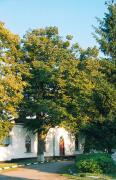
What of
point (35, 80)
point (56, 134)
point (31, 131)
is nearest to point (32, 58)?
point (35, 80)

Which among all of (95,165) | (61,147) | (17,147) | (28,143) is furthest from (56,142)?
(95,165)

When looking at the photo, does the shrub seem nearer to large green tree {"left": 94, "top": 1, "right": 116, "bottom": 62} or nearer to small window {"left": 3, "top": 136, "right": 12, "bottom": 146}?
large green tree {"left": 94, "top": 1, "right": 116, "bottom": 62}

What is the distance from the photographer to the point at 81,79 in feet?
150

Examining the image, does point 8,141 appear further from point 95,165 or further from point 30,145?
point 95,165

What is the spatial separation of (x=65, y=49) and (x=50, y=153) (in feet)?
49.1

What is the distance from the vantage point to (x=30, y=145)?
171 ft

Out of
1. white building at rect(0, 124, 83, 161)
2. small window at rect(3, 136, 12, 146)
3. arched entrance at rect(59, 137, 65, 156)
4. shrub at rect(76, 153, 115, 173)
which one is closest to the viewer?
shrub at rect(76, 153, 115, 173)

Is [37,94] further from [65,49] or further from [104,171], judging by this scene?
Answer: [104,171]

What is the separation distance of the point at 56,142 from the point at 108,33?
25.2 metres

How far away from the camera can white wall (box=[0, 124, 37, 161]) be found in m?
47.4

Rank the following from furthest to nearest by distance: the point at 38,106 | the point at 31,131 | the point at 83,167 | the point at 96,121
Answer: the point at 31,131, the point at 38,106, the point at 96,121, the point at 83,167

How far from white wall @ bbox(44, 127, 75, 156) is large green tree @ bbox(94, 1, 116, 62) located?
73.5 feet

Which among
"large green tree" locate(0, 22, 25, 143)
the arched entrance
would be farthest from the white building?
"large green tree" locate(0, 22, 25, 143)

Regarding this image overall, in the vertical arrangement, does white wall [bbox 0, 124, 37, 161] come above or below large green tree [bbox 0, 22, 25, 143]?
below
